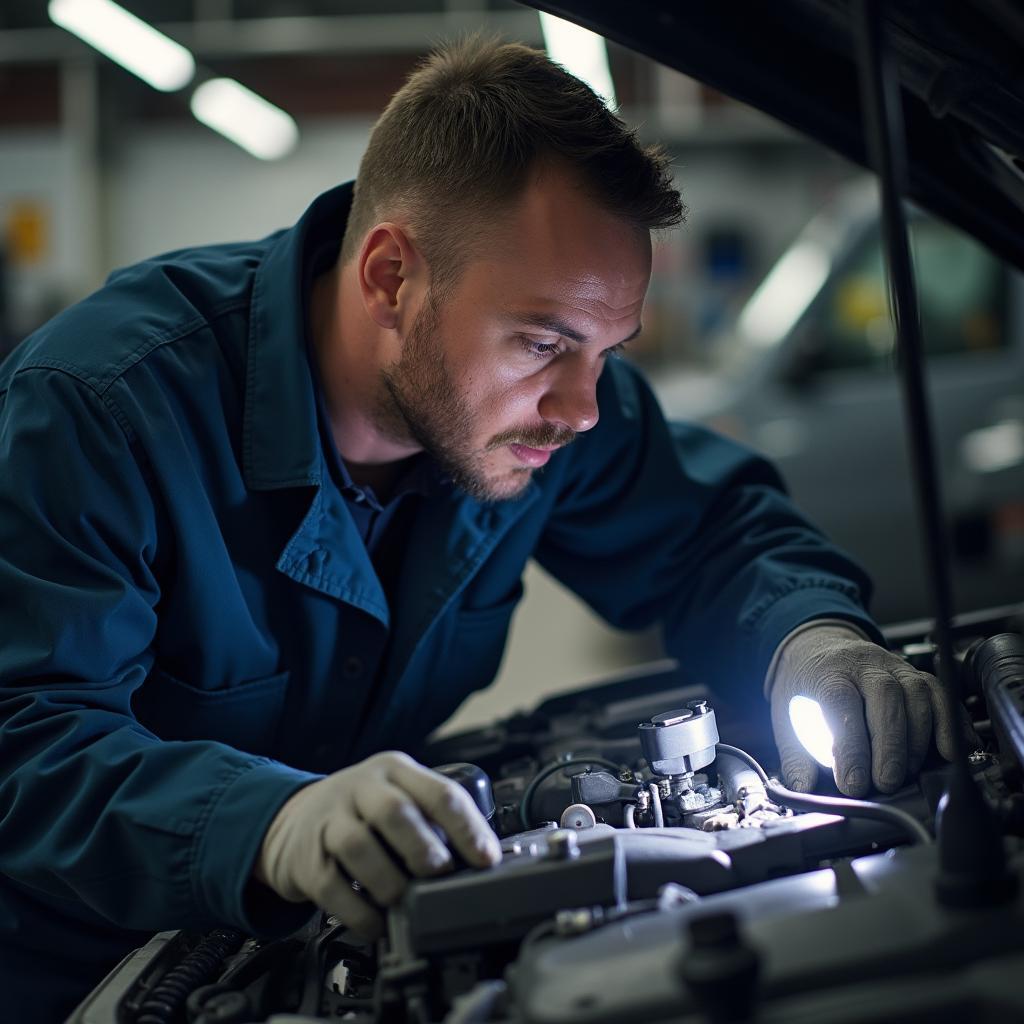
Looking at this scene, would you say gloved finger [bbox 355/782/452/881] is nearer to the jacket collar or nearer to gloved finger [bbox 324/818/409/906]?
gloved finger [bbox 324/818/409/906]

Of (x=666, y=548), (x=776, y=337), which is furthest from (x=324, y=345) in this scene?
(x=776, y=337)

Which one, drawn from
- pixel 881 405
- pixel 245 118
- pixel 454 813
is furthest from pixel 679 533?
pixel 245 118

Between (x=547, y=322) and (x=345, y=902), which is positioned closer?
(x=345, y=902)

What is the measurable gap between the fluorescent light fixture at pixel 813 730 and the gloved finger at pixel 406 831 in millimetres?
530

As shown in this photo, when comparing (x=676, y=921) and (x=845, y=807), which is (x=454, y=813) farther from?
(x=845, y=807)

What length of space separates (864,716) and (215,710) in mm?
792

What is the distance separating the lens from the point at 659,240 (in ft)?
5.01

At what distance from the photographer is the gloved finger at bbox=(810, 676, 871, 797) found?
4.00ft

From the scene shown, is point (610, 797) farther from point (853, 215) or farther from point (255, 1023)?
point (853, 215)

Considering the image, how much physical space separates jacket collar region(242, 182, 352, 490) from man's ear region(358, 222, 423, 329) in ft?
0.30

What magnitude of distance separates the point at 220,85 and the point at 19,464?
615cm

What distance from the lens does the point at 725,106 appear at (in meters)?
8.44

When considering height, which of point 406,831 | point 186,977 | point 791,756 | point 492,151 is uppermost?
point 492,151

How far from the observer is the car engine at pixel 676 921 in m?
0.72
